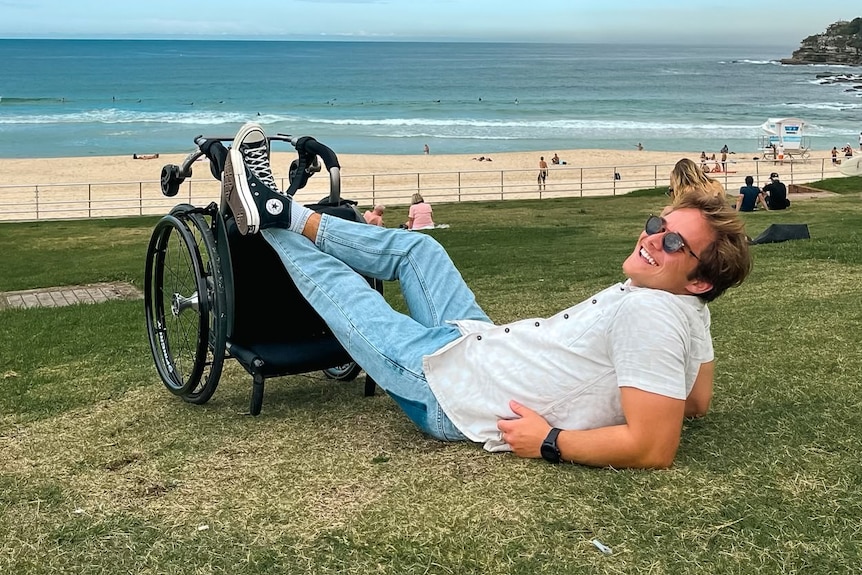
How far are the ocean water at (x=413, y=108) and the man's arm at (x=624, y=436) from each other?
46.7 metres

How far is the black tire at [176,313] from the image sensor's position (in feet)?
13.1

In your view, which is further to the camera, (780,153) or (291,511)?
(780,153)

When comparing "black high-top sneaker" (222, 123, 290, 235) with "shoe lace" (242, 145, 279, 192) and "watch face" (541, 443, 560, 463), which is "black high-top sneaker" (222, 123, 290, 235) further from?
"watch face" (541, 443, 560, 463)

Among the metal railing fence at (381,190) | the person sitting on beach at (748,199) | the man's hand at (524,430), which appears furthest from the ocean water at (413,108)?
the man's hand at (524,430)

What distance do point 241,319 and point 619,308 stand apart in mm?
1904

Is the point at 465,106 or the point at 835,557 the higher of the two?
the point at 465,106

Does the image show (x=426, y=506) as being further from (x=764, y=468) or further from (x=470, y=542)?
(x=764, y=468)

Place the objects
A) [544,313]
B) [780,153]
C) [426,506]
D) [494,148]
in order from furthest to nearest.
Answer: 1. [494,148]
2. [780,153]
3. [544,313]
4. [426,506]

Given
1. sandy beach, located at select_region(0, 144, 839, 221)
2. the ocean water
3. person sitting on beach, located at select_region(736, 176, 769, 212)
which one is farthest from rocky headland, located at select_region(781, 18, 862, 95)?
person sitting on beach, located at select_region(736, 176, 769, 212)

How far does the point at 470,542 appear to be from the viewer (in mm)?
2670

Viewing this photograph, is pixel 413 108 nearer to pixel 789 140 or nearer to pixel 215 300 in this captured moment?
pixel 789 140


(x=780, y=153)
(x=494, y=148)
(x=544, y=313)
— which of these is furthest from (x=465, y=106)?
(x=544, y=313)

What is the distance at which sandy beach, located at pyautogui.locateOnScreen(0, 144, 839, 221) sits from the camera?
26562 millimetres

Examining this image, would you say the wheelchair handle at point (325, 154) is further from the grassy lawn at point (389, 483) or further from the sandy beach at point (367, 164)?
the sandy beach at point (367, 164)
